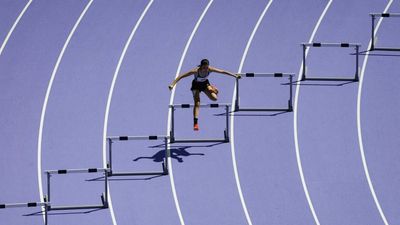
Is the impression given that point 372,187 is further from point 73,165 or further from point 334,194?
point 73,165

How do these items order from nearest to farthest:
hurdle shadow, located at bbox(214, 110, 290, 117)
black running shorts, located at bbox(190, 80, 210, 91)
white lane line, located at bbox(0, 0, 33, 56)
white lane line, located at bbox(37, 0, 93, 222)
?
1. white lane line, located at bbox(37, 0, 93, 222)
2. black running shorts, located at bbox(190, 80, 210, 91)
3. hurdle shadow, located at bbox(214, 110, 290, 117)
4. white lane line, located at bbox(0, 0, 33, 56)

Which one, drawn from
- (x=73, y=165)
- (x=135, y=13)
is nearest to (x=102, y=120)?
(x=73, y=165)

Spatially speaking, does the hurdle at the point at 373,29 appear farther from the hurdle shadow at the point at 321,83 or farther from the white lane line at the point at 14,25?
the white lane line at the point at 14,25

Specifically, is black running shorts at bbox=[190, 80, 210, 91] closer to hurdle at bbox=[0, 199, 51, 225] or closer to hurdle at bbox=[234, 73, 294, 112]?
hurdle at bbox=[234, 73, 294, 112]

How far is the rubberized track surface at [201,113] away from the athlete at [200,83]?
79cm

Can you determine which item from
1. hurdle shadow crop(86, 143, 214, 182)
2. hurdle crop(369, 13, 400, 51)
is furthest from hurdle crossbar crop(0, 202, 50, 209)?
hurdle crop(369, 13, 400, 51)

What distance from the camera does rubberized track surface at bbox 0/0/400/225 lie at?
24.3 m

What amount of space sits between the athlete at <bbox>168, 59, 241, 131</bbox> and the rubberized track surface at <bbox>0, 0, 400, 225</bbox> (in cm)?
79

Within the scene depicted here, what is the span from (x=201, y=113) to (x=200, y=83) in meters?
1.23

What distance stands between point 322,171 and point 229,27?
16.3 feet

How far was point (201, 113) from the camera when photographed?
88.2 ft

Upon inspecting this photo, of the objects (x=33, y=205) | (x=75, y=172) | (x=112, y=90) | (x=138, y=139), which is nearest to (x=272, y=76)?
(x=112, y=90)

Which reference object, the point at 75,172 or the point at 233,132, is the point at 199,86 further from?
the point at 75,172

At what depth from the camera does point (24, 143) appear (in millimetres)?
25719
